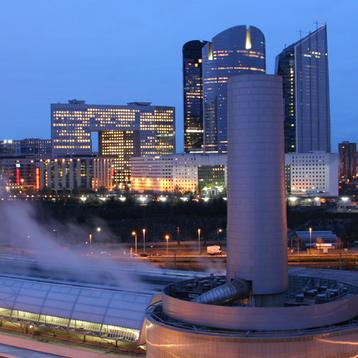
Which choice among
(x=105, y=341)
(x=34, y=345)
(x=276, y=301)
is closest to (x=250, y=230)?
(x=276, y=301)

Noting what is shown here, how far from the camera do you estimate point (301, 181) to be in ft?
276

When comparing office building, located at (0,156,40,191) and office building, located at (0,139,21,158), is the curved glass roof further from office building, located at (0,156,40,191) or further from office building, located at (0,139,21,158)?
office building, located at (0,139,21,158)

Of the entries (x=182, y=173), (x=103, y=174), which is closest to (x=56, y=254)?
(x=182, y=173)

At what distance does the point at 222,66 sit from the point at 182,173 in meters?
34.8

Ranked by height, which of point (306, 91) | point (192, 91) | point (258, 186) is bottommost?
point (258, 186)

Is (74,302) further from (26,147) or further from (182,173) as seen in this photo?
(26,147)

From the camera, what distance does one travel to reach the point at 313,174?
83.2 metres

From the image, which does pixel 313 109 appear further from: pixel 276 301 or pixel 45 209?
pixel 276 301

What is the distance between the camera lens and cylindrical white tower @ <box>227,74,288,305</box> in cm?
1311

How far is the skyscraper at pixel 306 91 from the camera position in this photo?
112m

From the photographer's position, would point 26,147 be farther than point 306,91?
Yes

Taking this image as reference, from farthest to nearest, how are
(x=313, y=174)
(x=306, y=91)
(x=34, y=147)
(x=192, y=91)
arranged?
(x=192, y=91), (x=34, y=147), (x=306, y=91), (x=313, y=174)

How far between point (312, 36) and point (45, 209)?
7199 cm

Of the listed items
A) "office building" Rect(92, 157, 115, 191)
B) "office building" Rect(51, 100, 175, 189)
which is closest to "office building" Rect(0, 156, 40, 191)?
"office building" Rect(51, 100, 175, 189)
